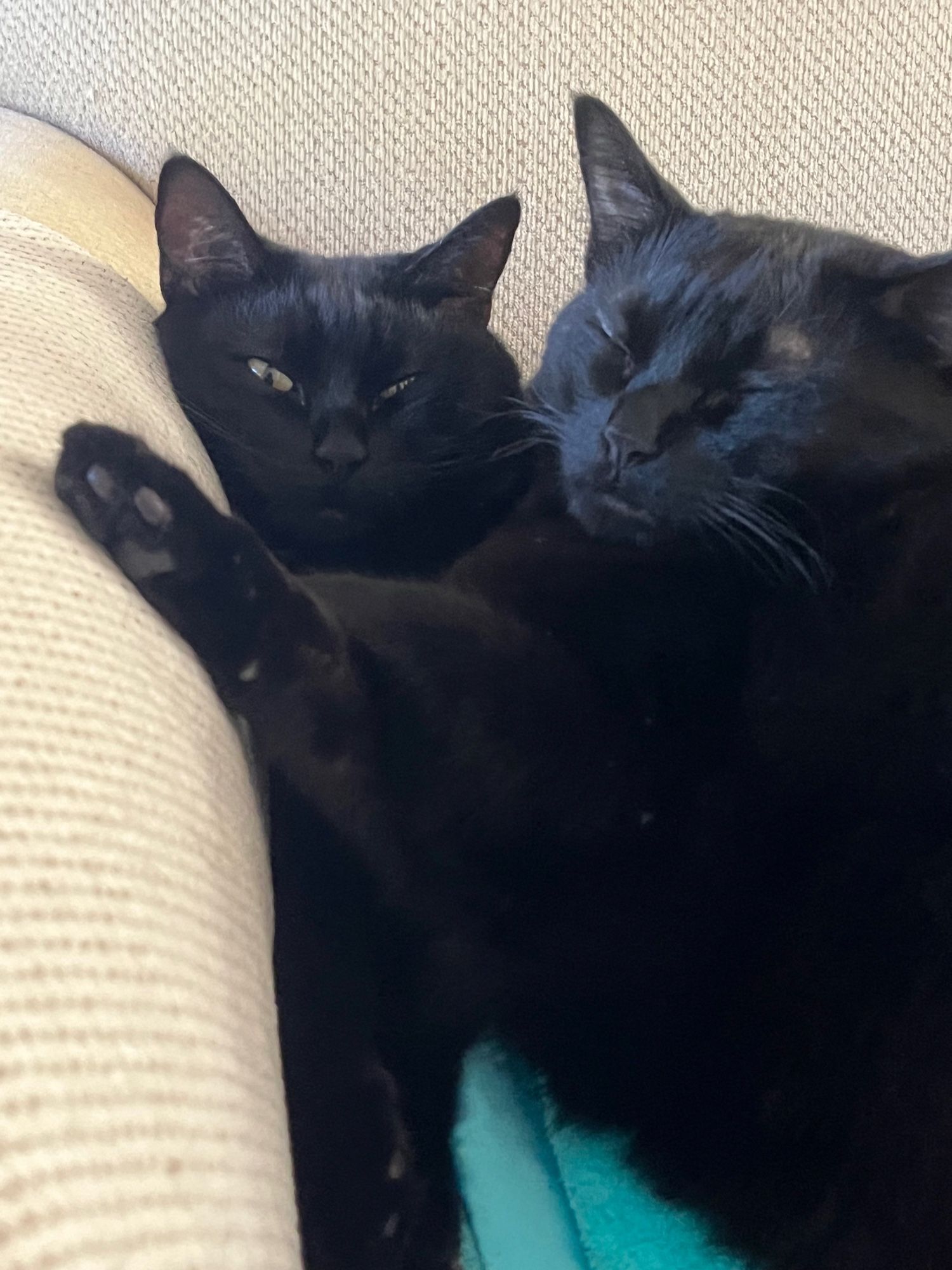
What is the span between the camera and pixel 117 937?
38 cm

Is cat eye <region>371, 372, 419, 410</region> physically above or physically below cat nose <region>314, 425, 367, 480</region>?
above

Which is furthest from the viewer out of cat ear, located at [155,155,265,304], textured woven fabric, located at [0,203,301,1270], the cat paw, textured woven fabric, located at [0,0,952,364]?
textured woven fabric, located at [0,0,952,364]

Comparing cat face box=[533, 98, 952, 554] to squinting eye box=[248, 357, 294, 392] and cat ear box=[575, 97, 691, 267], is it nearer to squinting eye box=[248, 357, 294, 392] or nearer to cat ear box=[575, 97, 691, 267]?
cat ear box=[575, 97, 691, 267]

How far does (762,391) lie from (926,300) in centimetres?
14

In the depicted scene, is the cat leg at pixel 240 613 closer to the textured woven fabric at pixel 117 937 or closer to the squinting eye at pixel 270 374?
the textured woven fabric at pixel 117 937

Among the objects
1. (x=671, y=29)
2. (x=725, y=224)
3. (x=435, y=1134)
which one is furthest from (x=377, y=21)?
(x=435, y=1134)

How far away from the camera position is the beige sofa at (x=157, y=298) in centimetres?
35

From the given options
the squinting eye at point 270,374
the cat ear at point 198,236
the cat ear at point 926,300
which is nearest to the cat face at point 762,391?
the cat ear at point 926,300

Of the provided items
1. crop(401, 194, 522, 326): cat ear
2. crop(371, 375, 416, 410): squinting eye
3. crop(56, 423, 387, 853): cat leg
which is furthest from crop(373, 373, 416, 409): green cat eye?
crop(56, 423, 387, 853): cat leg

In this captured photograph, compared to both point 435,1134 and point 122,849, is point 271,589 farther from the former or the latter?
point 435,1134

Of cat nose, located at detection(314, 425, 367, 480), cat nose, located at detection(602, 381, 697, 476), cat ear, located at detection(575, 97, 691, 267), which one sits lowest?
cat nose, located at detection(314, 425, 367, 480)

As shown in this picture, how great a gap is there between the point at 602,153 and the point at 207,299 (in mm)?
412

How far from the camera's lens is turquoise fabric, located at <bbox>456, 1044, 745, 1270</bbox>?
2.26 feet

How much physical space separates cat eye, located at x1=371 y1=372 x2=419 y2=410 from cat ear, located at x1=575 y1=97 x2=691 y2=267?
0.23 meters
